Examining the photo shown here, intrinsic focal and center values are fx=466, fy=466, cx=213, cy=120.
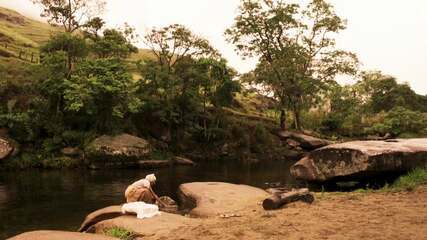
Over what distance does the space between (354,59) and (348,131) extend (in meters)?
11.9

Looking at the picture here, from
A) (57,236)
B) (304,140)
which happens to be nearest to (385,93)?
(304,140)

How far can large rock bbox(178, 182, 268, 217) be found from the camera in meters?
16.5

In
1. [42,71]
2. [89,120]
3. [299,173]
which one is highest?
[42,71]

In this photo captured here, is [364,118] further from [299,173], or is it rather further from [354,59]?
[299,173]

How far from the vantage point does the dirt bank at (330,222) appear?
11117 mm

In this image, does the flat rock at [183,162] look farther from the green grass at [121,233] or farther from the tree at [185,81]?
the green grass at [121,233]

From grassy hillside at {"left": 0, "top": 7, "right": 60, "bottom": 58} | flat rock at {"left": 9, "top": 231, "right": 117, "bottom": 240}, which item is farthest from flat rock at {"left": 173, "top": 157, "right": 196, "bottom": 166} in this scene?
flat rock at {"left": 9, "top": 231, "right": 117, "bottom": 240}

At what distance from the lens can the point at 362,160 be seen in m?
19.9

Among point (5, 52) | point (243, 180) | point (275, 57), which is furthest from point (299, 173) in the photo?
point (5, 52)

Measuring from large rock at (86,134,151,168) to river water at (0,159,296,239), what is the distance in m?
2.94

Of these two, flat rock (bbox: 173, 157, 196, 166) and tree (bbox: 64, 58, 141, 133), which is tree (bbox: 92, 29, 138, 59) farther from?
flat rock (bbox: 173, 157, 196, 166)

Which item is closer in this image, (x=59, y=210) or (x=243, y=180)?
(x=59, y=210)

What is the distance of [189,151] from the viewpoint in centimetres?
5422

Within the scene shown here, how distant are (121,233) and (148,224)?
989mm
